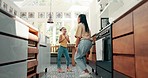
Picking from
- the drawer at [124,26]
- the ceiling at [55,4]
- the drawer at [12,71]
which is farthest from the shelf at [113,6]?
the ceiling at [55,4]

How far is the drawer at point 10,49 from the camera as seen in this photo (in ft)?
4.91

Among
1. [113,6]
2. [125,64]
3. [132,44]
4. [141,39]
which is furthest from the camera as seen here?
[113,6]

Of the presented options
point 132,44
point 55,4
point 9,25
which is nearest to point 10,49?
point 9,25

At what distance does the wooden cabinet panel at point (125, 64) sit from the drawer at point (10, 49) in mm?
1154

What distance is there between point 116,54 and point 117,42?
17 cm

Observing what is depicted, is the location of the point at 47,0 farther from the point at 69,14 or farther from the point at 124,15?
the point at 124,15

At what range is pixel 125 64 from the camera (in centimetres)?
182

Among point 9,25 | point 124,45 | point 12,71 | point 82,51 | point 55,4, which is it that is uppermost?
point 55,4

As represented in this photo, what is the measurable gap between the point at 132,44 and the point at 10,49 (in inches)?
45.9

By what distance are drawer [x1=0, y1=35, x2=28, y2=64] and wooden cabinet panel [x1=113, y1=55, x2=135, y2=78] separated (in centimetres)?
115

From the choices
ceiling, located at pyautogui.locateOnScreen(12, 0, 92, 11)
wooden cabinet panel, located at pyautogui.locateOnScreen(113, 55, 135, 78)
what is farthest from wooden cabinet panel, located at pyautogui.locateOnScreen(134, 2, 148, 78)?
ceiling, located at pyautogui.locateOnScreen(12, 0, 92, 11)

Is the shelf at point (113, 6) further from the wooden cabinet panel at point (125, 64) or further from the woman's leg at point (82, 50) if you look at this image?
the wooden cabinet panel at point (125, 64)

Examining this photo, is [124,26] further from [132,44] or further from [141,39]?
[141,39]

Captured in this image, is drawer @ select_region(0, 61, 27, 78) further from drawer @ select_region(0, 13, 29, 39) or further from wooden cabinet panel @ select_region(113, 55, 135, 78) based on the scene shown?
wooden cabinet panel @ select_region(113, 55, 135, 78)
